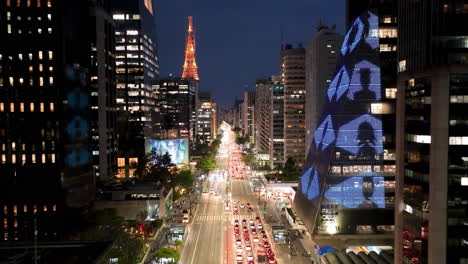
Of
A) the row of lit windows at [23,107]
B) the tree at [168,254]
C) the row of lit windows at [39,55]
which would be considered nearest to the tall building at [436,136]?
the tree at [168,254]

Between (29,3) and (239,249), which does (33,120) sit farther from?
(239,249)

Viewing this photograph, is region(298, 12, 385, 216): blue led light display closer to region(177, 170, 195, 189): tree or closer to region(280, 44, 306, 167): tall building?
region(177, 170, 195, 189): tree

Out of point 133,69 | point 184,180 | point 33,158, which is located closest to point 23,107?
point 33,158

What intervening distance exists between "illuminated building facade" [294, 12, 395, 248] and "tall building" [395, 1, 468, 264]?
2949 centimetres

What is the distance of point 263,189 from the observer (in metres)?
121

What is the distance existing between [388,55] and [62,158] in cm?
5508

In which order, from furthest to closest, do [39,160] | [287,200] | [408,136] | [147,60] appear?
[147,60]
[287,200]
[39,160]
[408,136]

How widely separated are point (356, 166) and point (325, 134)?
805 centimetres

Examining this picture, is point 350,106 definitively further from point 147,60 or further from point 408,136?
point 147,60

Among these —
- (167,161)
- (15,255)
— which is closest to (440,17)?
(15,255)

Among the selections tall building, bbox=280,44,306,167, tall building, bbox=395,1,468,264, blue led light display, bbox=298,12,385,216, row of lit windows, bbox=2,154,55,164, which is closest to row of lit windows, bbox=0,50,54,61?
row of lit windows, bbox=2,154,55,164

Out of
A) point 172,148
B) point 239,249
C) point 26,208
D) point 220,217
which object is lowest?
point 220,217

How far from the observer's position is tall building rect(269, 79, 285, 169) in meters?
161

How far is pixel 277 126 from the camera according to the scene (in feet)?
531
